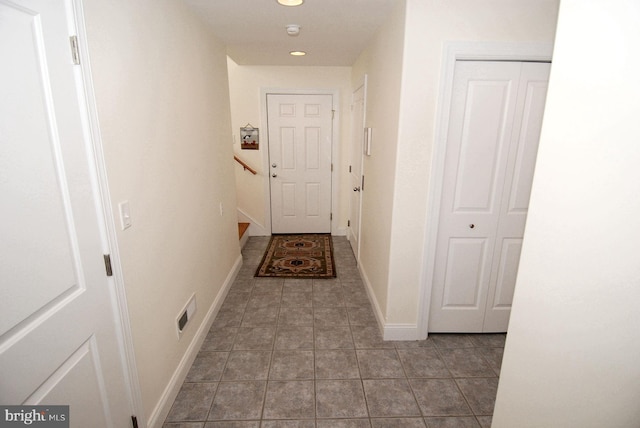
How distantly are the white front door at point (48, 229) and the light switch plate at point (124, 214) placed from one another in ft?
0.39

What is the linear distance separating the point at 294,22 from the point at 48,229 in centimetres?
220

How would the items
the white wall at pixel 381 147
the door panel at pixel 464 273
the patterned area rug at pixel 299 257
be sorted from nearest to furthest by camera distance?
1. the white wall at pixel 381 147
2. the door panel at pixel 464 273
3. the patterned area rug at pixel 299 257

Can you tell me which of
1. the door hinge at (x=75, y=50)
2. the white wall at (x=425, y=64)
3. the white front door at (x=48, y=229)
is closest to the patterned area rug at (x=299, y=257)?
the white wall at (x=425, y=64)

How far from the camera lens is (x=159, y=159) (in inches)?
66.8

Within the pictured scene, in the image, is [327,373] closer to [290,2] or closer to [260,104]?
[290,2]

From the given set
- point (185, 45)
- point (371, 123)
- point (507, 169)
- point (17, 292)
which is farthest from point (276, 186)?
point (17, 292)

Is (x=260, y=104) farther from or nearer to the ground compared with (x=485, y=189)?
farther from the ground

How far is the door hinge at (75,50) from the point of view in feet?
3.58

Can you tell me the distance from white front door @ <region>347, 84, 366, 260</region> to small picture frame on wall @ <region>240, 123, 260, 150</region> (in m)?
1.36

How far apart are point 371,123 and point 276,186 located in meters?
Result: 2.06

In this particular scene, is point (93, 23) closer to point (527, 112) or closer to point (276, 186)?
point (527, 112)

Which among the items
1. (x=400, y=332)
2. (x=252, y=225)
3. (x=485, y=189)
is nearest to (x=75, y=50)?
(x=485, y=189)

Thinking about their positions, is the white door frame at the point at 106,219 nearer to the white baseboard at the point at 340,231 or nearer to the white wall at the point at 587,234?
the white wall at the point at 587,234

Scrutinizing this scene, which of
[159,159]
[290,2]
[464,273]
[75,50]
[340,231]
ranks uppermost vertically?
[290,2]
